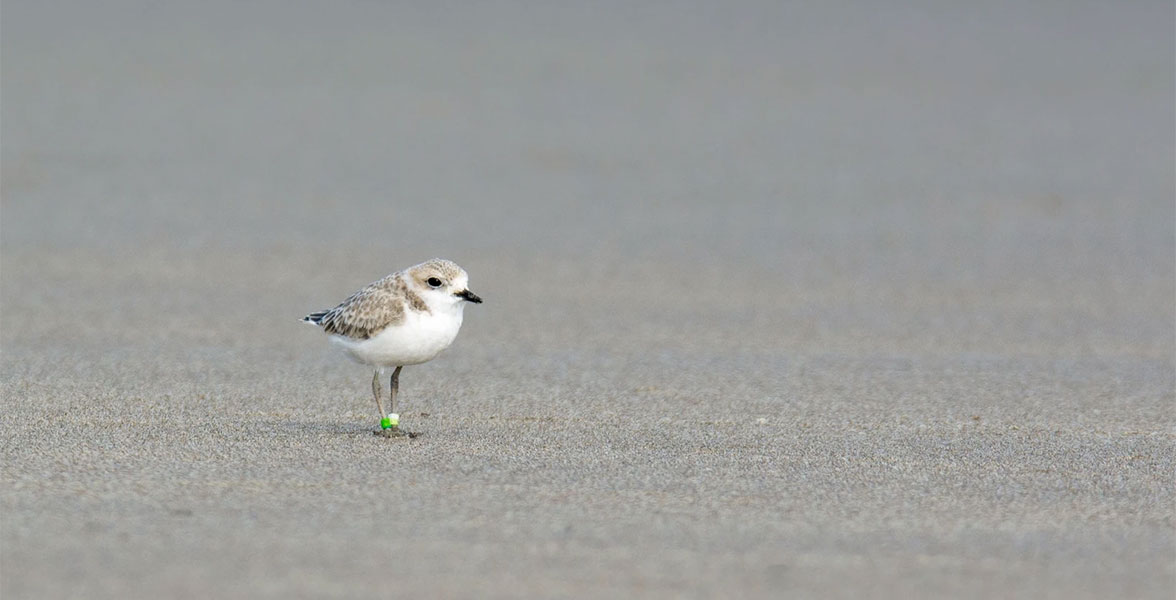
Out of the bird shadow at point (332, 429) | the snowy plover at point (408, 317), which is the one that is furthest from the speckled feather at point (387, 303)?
the bird shadow at point (332, 429)

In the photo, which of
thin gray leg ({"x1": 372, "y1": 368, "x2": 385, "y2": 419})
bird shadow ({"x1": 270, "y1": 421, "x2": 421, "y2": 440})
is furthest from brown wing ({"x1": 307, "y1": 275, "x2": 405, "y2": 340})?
bird shadow ({"x1": 270, "y1": 421, "x2": 421, "y2": 440})

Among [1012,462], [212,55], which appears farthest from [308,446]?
[212,55]

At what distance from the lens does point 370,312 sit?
19.1ft

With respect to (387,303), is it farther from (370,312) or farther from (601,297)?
(601,297)

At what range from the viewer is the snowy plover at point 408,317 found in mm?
5738

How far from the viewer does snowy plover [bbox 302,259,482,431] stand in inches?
226

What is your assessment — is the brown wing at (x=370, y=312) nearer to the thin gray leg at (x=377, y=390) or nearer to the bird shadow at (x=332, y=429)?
the thin gray leg at (x=377, y=390)

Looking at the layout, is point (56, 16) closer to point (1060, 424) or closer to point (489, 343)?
point (489, 343)

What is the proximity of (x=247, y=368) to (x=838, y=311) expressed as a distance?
3223mm

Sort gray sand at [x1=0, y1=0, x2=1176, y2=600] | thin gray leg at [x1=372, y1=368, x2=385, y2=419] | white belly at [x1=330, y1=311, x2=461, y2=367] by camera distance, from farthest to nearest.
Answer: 1. thin gray leg at [x1=372, y1=368, x2=385, y2=419]
2. white belly at [x1=330, y1=311, x2=461, y2=367]
3. gray sand at [x1=0, y1=0, x2=1176, y2=600]

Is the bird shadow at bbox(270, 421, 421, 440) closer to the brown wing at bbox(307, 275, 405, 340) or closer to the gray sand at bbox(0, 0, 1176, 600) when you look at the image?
the gray sand at bbox(0, 0, 1176, 600)

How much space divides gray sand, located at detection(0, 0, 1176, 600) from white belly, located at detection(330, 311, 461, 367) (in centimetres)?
31

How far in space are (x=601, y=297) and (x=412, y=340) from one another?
321cm

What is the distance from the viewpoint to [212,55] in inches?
551
